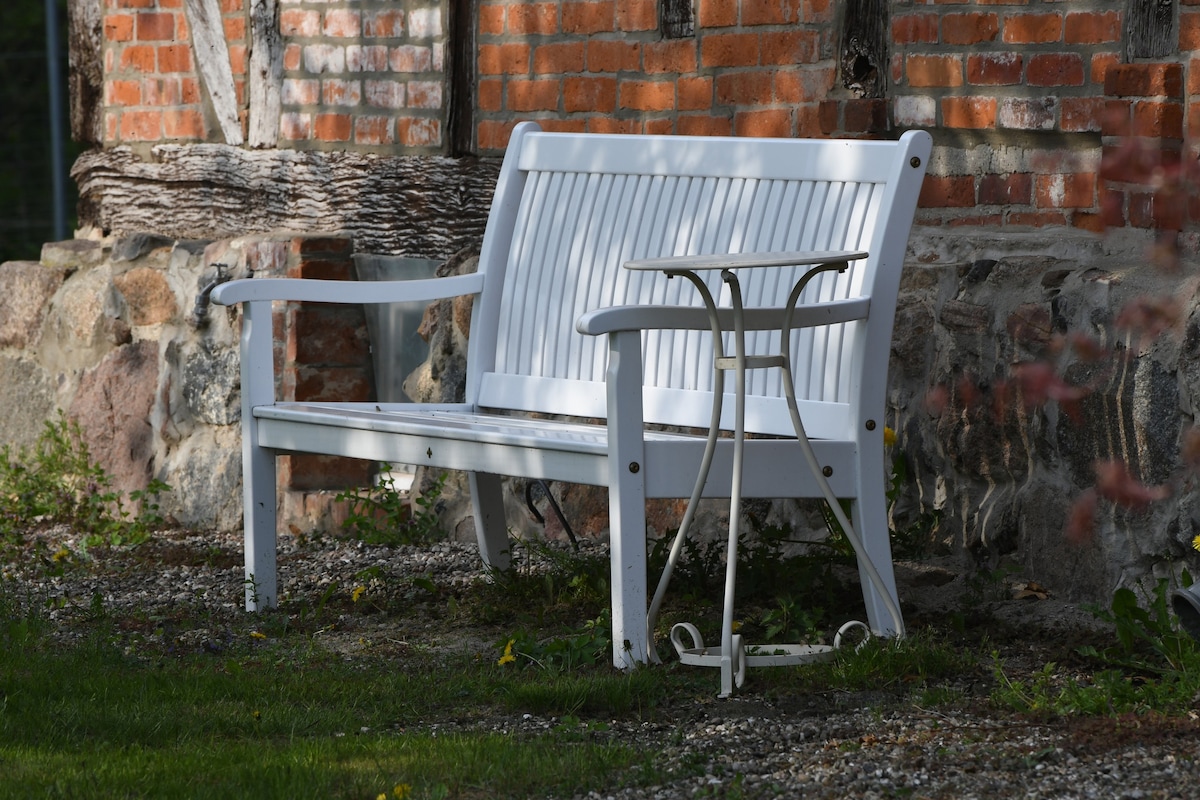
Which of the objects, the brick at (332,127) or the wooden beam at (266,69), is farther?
the wooden beam at (266,69)

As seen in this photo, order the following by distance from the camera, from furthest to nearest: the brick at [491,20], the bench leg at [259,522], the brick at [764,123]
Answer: the brick at [491,20] → the brick at [764,123] → the bench leg at [259,522]

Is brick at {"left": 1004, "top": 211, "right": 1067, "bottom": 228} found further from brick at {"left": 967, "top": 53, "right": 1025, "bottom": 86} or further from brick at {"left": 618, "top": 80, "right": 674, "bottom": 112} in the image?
brick at {"left": 618, "top": 80, "right": 674, "bottom": 112}

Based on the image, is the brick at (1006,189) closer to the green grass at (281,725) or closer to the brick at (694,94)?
the brick at (694,94)

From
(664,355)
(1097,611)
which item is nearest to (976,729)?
(1097,611)

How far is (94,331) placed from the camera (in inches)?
221

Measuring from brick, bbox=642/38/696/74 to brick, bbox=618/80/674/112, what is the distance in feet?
0.13

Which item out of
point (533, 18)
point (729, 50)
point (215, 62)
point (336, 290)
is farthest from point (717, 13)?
point (215, 62)

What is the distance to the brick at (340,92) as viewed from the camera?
5164mm

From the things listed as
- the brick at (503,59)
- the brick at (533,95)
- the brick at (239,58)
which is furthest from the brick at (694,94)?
the brick at (239,58)

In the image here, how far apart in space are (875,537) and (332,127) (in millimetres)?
2650

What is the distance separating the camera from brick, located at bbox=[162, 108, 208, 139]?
5.51 m

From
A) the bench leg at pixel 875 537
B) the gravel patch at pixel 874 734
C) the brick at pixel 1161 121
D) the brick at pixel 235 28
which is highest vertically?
the brick at pixel 235 28

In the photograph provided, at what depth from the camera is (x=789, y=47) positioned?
4.19 meters

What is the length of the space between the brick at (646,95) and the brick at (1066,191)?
43.1 inches
